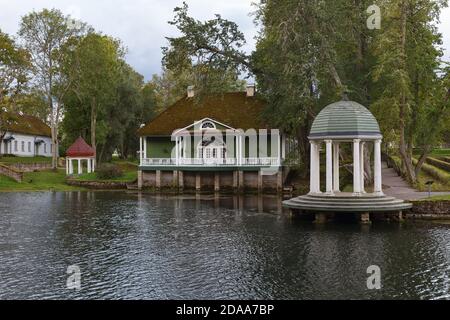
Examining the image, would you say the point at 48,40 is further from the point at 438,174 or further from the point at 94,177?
the point at 438,174

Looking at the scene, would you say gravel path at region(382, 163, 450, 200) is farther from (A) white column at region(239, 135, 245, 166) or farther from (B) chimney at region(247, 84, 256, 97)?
(B) chimney at region(247, 84, 256, 97)

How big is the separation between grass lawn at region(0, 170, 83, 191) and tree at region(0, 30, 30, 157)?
7706mm

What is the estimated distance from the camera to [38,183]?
53.7 meters

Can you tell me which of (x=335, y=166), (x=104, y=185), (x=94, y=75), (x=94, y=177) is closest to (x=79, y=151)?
(x=94, y=177)

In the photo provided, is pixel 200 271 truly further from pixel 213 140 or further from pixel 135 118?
pixel 135 118

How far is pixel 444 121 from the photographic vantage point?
127 ft

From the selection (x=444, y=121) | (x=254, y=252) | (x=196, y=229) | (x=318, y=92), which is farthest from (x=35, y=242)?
(x=444, y=121)

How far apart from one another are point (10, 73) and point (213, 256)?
153ft

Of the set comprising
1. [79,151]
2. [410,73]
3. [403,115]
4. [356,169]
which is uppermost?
[410,73]

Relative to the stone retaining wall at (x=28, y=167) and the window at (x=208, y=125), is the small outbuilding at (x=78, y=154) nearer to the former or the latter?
the stone retaining wall at (x=28, y=167)

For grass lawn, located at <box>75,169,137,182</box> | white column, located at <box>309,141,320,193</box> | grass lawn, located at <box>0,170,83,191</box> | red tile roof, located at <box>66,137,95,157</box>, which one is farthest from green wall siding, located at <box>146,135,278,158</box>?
white column, located at <box>309,141,320,193</box>

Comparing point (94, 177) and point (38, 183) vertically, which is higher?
point (94, 177)

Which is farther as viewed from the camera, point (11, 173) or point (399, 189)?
point (11, 173)

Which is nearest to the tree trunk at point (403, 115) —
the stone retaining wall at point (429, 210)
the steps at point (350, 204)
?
the stone retaining wall at point (429, 210)
